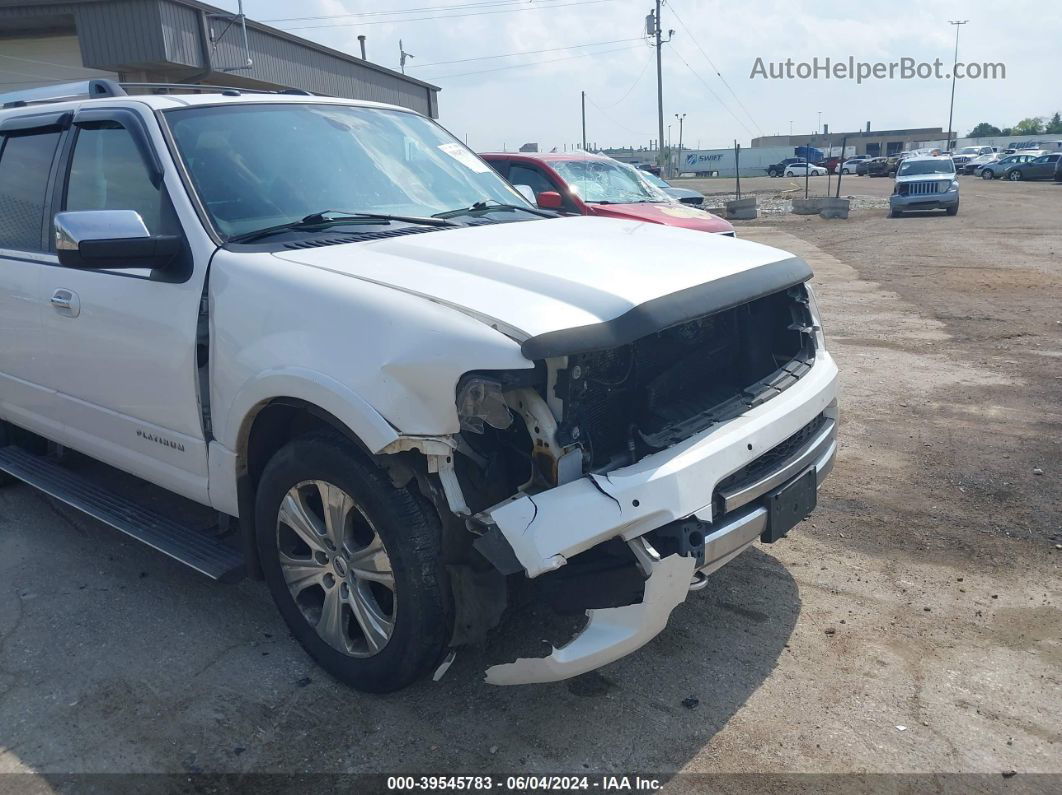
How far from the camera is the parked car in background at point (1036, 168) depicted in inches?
1816

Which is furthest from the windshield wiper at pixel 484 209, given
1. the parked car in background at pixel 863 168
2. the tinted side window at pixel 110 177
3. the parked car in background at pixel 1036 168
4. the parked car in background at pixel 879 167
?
the parked car in background at pixel 863 168

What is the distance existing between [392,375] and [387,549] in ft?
1.86

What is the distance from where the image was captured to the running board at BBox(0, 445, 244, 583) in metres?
3.32

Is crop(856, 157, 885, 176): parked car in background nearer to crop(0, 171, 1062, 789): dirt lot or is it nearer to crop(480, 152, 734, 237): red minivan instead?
crop(480, 152, 734, 237): red minivan

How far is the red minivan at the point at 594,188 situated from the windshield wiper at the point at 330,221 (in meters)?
6.30

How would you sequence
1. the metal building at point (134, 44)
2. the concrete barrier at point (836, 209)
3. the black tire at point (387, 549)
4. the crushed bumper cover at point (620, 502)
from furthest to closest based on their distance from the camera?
the concrete barrier at point (836, 209)
the metal building at point (134, 44)
the black tire at point (387, 549)
the crushed bumper cover at point (620, 502)

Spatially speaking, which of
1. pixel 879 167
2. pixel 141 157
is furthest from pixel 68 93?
pixel 879 167

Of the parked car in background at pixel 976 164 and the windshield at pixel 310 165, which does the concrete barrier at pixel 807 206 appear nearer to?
the windshield at pixel 310 165

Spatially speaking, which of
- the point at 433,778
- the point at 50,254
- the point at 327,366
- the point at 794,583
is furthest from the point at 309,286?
the point at 794,583

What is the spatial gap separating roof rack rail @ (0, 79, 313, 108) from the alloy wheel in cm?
208

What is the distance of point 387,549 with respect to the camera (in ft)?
8.95

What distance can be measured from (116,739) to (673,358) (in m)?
2.30

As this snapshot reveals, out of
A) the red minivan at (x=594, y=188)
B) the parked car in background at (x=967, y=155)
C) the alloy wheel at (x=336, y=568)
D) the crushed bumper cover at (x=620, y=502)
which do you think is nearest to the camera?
the crushed bumper cover at (x=620, y=502)

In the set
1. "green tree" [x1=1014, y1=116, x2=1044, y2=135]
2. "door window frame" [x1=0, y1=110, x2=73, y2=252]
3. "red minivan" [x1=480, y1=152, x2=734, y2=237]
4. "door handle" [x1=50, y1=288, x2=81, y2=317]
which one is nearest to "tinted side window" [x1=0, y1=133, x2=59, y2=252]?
"door window frame" [x1=0, y1=110, x2=73, y2=252]
